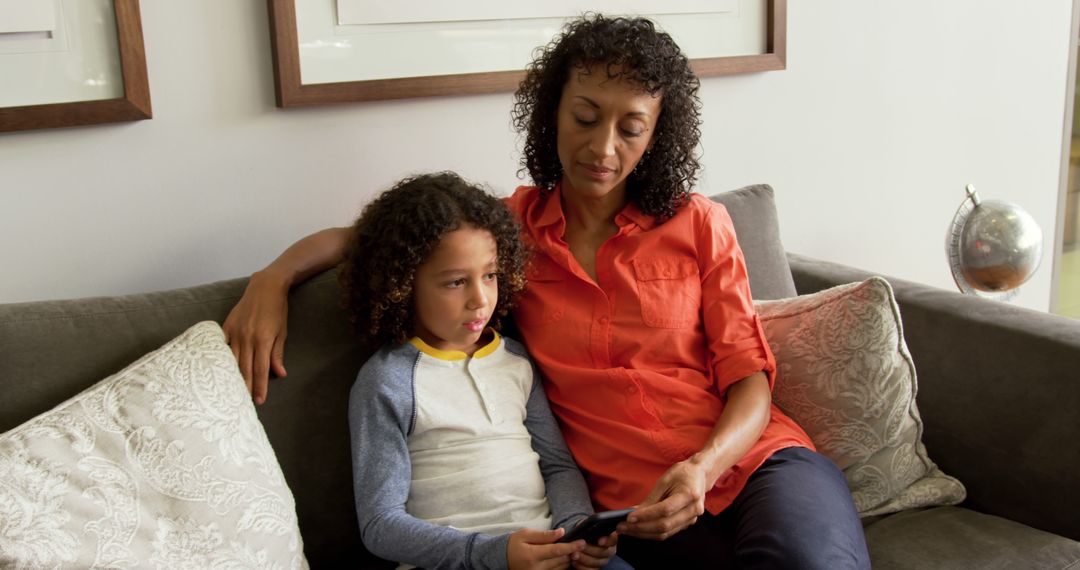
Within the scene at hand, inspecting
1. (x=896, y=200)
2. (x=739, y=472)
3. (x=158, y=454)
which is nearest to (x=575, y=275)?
(x=739, y=472)

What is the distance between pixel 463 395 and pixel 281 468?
0.29 m

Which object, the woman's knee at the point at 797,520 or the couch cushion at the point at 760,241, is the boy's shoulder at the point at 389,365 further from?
the couch cushion at the point at 760,241

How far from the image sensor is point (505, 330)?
173 centimetres

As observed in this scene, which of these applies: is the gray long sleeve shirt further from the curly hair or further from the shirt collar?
the shirt collar

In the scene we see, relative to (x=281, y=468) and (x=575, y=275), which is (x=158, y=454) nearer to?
(x=281, y=468)

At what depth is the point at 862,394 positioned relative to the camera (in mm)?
1662

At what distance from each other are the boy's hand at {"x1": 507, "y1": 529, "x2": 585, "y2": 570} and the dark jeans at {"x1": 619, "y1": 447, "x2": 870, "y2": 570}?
24 centimetres

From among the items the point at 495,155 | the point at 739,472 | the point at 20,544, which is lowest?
the point at 739,472

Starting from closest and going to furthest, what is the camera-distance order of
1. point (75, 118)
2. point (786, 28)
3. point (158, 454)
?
point (158, 454) < point (75, 118) < point (786, 28)

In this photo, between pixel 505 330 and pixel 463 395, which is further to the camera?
pixel 505 330

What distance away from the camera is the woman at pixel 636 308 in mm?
1527

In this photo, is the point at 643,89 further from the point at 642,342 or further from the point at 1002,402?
the point at 1002,402

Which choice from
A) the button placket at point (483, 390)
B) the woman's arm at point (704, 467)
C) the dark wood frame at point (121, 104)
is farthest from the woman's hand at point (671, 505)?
the dark wood frame at point (121, 104)

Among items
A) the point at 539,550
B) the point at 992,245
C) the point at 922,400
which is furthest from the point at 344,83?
the point at 992,245
